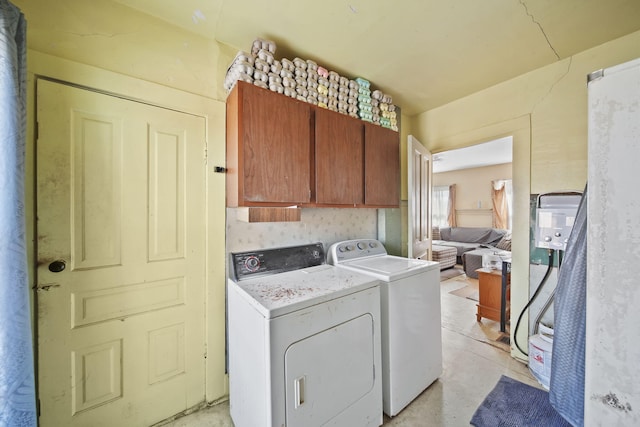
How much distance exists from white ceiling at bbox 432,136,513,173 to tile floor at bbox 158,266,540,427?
279cm

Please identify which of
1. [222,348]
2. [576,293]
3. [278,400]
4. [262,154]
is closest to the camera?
[278,400]

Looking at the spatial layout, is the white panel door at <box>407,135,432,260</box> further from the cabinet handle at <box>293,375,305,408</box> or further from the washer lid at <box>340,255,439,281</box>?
the cabinet handle at <box>293,375,305,408</box>

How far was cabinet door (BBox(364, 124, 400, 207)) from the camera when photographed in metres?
2.16

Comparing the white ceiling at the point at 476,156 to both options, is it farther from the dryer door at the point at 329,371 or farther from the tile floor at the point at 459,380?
the dryer door at the point at 329,371

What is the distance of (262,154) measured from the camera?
61.4 inches

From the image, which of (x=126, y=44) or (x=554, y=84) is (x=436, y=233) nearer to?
(x=554, y=84)

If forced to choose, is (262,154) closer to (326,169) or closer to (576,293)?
(326,169)

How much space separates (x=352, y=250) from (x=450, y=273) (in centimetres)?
407

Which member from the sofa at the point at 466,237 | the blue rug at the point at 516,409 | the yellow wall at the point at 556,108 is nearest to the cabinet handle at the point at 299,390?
the blue rug at the point at 516,409

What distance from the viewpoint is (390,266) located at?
185cm

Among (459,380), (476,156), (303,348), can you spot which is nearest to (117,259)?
(303,348)

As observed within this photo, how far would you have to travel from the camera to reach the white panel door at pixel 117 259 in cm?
126

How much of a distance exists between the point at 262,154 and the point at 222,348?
1330mm

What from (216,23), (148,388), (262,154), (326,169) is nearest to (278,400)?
(148,388)
